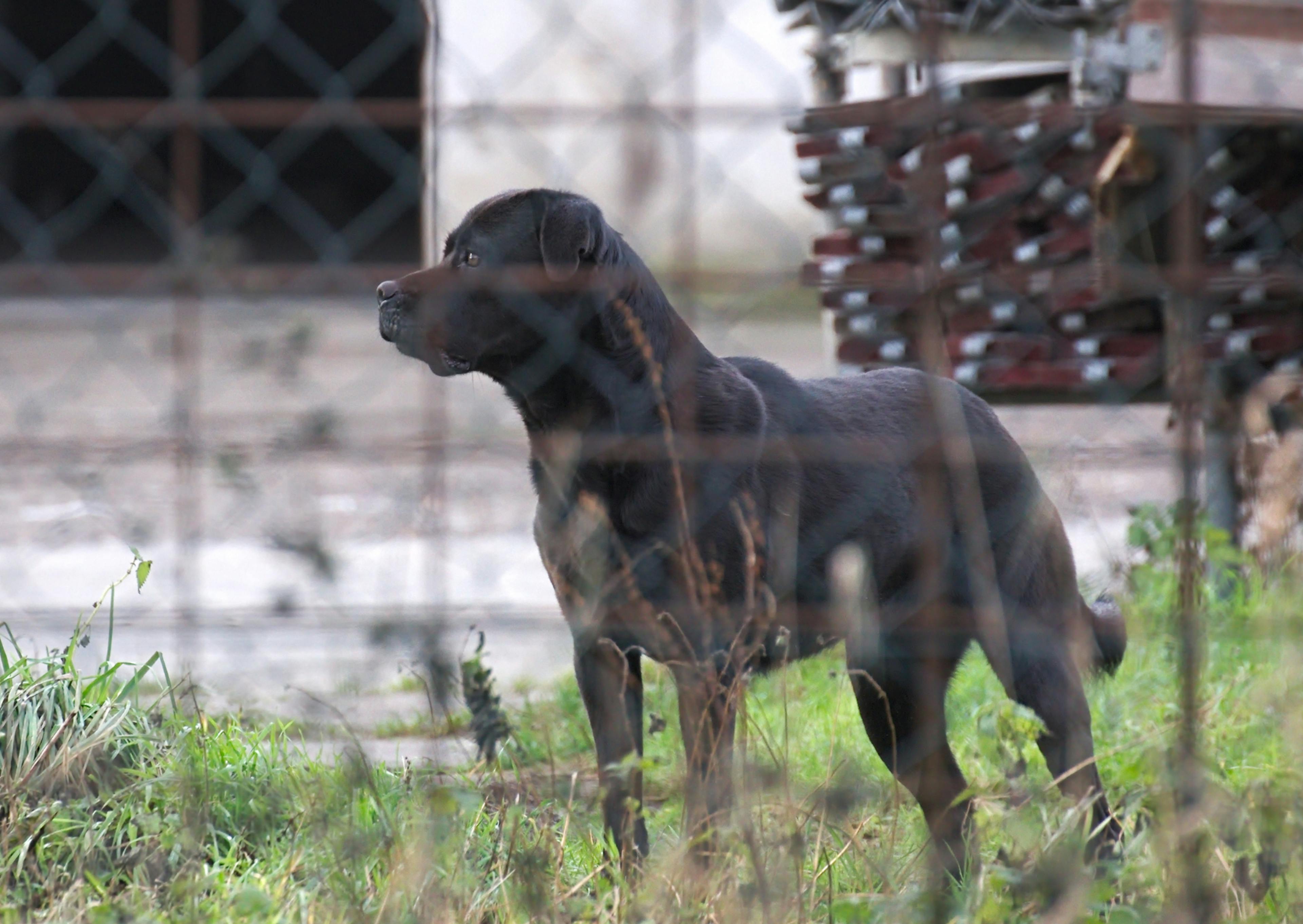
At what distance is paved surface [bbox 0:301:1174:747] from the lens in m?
1.79

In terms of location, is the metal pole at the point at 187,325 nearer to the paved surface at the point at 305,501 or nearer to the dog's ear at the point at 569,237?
the paved surface at the point at 305,501

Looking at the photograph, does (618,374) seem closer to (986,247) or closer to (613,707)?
(613,707)

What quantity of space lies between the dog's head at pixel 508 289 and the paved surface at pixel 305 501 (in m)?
0.14

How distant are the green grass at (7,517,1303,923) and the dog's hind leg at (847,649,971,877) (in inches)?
2.3

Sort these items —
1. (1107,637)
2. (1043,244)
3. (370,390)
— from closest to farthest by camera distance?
1. (1107,637)
2. (1043,244)
3. (370,390)

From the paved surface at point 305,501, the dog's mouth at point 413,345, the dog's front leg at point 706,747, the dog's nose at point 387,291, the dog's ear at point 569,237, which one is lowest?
the dog's front leg at point 706,747

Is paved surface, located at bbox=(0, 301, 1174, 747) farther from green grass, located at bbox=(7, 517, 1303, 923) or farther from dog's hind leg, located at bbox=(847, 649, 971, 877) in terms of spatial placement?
dog's hind leg, located at bbox=(847, 649, 971, 877)

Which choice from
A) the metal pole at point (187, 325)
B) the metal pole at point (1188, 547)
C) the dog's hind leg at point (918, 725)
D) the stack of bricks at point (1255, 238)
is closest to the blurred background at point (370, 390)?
the metal pole at point (187, 325)

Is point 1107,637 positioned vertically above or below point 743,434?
below

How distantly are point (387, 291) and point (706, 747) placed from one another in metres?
1.08

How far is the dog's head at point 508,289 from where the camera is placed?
96.0 inches

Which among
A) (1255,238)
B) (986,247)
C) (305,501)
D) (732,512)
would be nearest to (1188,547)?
(732,512)

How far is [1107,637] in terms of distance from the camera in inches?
110

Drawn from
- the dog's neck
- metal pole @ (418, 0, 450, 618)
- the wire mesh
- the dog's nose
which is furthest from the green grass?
the dog's nose
